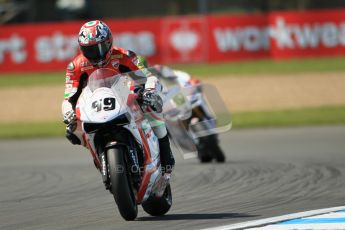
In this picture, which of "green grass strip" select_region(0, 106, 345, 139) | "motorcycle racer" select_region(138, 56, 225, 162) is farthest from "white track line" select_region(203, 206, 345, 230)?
"green grass strip" select_region(0, 106, 345, 139)

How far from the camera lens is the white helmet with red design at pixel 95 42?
7.99 metres

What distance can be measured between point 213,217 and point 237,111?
13.4 m

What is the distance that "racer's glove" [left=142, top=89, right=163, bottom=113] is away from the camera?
800 cm

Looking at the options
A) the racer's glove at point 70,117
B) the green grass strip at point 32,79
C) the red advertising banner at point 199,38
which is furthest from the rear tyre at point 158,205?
the red advertising banner at point 199,38

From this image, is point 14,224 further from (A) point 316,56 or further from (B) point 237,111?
(A) point 316,56

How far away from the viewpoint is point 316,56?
102 ft

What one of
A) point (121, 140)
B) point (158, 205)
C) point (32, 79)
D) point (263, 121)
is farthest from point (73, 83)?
point (32, 79)

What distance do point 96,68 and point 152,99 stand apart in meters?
0.59

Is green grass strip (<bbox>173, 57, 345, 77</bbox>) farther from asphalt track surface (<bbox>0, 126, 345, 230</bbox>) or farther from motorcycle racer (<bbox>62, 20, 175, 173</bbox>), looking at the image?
motorcycle racer (<bbox>62, 20, 175, 173</bbox>)

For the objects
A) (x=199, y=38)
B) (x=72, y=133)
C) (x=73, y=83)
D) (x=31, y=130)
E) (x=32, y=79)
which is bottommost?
(x=32, y=79)

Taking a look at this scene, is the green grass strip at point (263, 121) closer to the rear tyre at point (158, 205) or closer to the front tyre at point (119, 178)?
the rear tyre at point (158, 205)

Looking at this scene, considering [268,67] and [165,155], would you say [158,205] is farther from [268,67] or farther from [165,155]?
[268,67]

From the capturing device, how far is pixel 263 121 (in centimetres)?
1900

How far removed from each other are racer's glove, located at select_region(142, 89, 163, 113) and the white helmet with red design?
0.49 meters
